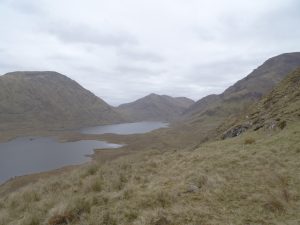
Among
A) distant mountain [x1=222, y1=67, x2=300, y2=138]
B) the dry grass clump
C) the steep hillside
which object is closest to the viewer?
the steep hillside

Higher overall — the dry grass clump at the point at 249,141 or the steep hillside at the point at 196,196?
the dry grass clump at the point at 249,141

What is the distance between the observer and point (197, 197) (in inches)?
305

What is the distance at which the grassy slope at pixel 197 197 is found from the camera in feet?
21.5

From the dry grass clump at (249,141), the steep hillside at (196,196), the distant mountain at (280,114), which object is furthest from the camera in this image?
the distant mountain at (280,114)

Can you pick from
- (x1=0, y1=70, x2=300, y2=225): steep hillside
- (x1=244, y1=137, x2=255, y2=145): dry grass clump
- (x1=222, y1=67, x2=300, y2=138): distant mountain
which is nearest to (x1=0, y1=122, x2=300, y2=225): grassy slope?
(x1=0, y1=70, x2=300, y2=225): steep hillside

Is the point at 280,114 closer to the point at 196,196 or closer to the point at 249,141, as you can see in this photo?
the point at 249,141

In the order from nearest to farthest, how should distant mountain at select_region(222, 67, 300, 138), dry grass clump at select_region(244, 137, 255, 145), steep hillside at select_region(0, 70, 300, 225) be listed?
steep hillside at select_region(0, 70, 300, 225) < dry grass clump at select_region(244, 137, 255, 145) < distant mountain at select_region(222, 67, 300, 138)

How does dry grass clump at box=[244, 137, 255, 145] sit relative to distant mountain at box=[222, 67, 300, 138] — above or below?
below

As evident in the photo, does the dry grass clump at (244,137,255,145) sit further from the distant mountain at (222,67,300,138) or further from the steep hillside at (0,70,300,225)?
the distant mountain at (222,67,300,138)

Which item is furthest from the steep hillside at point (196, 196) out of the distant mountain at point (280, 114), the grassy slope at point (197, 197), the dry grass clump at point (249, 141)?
the distant mountain at point (280, 114)

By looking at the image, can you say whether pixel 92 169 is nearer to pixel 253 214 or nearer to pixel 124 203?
pixel 124 203

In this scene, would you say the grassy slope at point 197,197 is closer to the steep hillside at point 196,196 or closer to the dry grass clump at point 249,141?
the steep hillside at point 196,196

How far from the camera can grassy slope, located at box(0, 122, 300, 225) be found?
21.5ft

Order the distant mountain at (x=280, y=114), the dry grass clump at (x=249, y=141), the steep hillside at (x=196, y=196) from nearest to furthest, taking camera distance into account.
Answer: the steep hillside at (x=196, y=196) < the dry grass clump at (x=249, y=141) < the distant mountain at (x=280, y=114)
